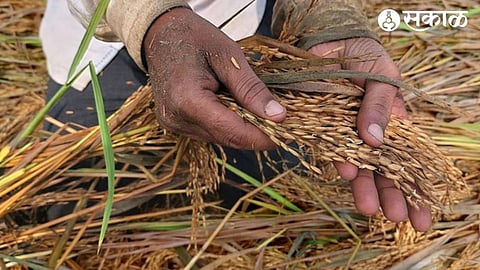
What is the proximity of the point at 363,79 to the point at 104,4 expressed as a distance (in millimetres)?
391

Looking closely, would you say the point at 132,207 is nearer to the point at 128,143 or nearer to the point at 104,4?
the point at 128,143

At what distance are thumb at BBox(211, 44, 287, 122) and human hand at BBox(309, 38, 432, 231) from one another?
0.39ft

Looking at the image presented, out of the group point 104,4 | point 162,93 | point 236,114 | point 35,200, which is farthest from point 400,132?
point 35,200

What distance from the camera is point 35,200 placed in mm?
1281

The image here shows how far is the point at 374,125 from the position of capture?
93cm

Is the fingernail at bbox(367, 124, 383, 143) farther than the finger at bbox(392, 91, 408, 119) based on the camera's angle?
No

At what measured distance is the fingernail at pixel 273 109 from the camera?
925 mm

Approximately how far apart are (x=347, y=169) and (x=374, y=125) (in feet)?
0.28

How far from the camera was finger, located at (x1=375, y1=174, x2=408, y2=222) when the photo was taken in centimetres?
105

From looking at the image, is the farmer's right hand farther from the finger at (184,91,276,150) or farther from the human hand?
the human hand

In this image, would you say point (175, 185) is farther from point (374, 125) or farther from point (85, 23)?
point (374, 125)

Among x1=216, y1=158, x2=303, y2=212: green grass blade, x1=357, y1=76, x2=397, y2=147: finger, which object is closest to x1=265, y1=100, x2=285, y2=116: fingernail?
x1=357, y1=76, x2=397, y2=147: finger

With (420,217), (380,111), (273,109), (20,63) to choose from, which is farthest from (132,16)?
(20,63)

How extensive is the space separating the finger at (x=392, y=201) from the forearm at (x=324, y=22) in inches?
10.6
